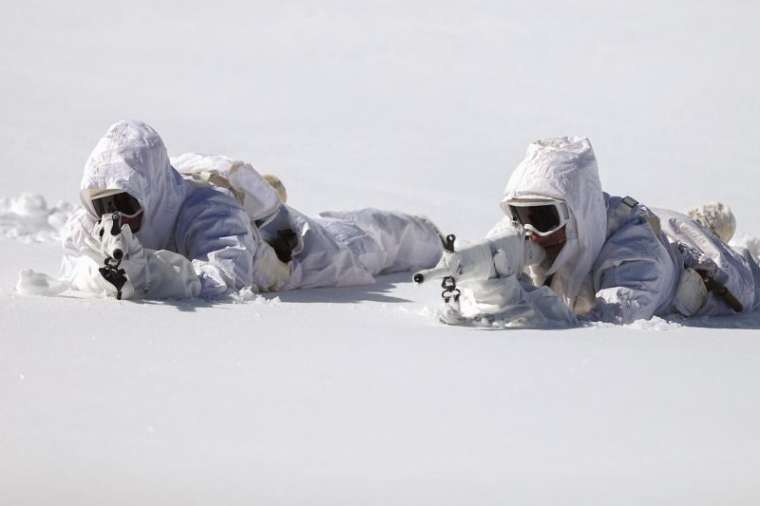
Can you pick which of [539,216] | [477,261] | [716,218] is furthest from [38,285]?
[716,218]

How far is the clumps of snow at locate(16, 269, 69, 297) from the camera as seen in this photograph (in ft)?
25.0

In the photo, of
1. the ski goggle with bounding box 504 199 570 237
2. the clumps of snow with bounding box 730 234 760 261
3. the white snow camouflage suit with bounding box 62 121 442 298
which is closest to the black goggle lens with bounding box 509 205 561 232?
the ski goggle with bounding box 504 199 570 237

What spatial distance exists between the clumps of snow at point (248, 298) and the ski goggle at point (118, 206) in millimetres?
588

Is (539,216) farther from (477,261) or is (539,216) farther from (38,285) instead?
(38,285)

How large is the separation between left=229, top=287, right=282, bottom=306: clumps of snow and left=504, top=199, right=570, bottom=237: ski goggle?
45.3 inches

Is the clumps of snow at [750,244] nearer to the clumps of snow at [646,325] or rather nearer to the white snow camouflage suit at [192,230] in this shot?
the white snow camouflage suit at [192,230]

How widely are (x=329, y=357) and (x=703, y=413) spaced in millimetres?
1427

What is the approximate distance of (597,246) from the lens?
7.60 metres

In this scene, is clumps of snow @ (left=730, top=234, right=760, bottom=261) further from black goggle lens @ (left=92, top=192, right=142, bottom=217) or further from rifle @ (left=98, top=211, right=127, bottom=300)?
rifle @ (left=98, top=211, right=127, bottom=300)

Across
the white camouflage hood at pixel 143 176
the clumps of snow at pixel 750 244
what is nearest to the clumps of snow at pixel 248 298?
the white camouflage hood at pixel 143 176

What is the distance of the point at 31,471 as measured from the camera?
4.62 m

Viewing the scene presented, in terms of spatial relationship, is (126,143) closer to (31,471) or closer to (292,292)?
(292,292)

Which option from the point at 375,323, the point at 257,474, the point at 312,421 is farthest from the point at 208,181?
the point at 257,474

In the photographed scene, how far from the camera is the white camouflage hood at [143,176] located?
7.74 m
